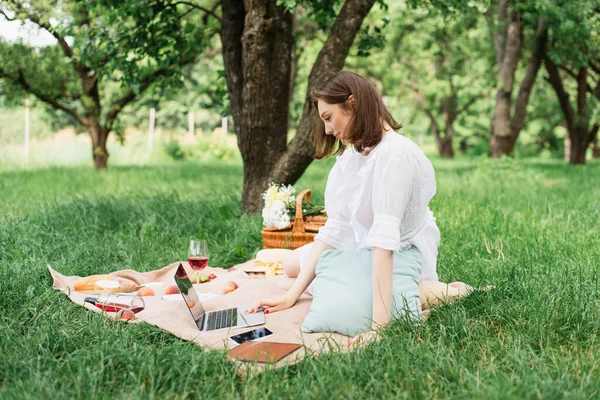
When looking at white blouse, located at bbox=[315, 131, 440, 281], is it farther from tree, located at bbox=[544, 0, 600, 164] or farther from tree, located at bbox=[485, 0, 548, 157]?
tree, located at bbox=[485, 0, 548, 157]

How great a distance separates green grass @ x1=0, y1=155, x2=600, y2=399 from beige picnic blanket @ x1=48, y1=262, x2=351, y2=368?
0.09m

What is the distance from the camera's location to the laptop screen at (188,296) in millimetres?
3410

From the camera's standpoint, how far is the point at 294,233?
17.1ft

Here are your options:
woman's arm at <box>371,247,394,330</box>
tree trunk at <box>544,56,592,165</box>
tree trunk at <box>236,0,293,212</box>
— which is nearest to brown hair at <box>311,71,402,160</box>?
woman's arm at <box>371,247,394,330</box>

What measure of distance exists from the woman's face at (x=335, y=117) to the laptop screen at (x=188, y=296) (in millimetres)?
1124

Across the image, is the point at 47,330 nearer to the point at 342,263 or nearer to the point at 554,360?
the point at 342,263

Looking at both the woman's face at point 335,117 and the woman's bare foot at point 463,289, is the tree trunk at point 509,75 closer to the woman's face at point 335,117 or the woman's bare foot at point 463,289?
the woman's bare foot at point 463,289

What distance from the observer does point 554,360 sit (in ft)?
8.61

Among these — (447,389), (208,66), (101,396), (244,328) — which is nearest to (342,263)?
(244,328)

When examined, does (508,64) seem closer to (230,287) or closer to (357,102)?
(230,287)

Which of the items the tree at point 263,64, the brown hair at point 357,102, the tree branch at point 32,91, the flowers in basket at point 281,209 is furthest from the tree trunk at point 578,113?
the brown hair at point 357,102

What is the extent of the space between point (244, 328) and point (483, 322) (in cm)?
128

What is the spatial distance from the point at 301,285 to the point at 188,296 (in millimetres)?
664

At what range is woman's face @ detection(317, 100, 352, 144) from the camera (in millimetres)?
3254
